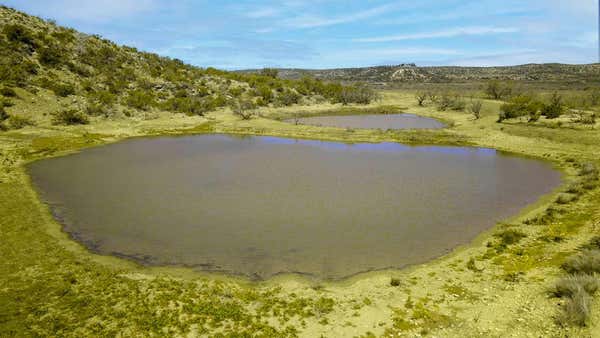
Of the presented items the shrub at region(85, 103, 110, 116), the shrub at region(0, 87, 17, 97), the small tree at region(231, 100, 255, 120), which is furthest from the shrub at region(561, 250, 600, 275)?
the shrub at region(0, 87, 17, 97)

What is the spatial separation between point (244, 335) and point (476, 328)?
514 centimetres

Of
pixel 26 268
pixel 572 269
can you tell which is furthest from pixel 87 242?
pixel 572 269

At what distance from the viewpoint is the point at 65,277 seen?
10289mm

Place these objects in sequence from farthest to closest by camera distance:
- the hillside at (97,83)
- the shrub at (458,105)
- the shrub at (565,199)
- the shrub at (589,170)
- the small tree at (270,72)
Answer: the small tree at (270,72), the shrub at (458,105), the hillside at (97,83), the shrub at (589,170), the shrub at (565,199)

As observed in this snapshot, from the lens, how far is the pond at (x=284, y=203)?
1224 centimetres

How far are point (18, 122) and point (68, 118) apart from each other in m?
4.48

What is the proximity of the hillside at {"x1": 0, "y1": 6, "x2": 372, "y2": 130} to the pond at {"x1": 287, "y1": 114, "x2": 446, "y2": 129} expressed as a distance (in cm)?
1099

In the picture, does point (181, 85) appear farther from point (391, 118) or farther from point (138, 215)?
point (138, 215)

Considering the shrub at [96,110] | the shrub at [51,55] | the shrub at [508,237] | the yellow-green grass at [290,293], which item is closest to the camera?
the yellow-green grass at [290,293]

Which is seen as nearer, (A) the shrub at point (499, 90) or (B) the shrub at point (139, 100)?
(B) the shrub at point (139, 100)

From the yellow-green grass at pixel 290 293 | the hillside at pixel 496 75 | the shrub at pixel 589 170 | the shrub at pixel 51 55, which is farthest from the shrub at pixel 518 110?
the hillside at pixel 496 75

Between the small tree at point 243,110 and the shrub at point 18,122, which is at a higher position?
the small tree at point 243,110

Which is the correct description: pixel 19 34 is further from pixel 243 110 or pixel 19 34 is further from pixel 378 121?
pixel 378 121

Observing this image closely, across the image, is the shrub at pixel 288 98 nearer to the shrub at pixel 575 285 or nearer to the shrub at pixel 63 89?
the shrub at pixel 63 89
